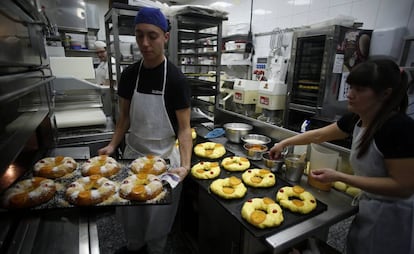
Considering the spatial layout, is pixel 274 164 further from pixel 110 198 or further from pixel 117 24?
pixel 117 24

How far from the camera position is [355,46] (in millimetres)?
2627

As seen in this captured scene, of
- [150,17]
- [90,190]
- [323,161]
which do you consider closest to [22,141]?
[90,190]

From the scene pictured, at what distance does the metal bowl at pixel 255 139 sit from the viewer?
1853mm

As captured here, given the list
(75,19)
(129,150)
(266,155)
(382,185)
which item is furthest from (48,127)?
(75,19)

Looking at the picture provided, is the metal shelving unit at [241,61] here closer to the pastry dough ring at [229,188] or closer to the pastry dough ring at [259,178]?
the pastry dough ring at [259,178]

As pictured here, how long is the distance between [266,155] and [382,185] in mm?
727

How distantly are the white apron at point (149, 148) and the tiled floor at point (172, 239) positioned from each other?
1.39 ft

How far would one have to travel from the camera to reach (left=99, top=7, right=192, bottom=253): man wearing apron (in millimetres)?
1447

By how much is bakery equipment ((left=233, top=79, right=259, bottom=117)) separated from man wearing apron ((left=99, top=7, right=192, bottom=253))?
7.02 ft

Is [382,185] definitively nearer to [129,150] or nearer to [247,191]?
[247,191]

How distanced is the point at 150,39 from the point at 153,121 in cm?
52

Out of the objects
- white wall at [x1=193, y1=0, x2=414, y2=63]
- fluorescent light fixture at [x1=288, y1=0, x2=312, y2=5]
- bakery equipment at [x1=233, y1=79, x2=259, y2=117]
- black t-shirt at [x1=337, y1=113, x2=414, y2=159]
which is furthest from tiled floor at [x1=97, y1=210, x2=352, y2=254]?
fluorescent light fixture at [x1=288, y1=0, x2=312, y2=5]

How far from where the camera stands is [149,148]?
1.58 metres

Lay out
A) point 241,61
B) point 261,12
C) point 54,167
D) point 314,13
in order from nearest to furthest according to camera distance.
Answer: point 54,167 < point 314,13 < point 261,12 < point 241,61
